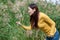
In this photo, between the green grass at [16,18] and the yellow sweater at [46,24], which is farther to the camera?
the green grass at [16,18]

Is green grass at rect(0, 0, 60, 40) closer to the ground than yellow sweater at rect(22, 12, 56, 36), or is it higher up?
closer to the ground

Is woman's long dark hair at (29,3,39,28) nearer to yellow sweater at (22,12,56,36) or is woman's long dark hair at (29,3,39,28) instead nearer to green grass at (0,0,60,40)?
yellow sweater at (22,12,56,36)

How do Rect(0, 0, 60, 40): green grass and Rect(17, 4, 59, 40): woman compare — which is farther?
Rect(0, 0, 60, 40): green grass

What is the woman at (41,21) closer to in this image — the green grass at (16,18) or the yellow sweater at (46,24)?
the yellow sweater at (46,24)

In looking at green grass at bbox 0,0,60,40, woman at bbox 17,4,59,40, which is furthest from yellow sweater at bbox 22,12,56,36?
green grass at bbox 0,0,60,40

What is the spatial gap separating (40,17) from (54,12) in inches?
119

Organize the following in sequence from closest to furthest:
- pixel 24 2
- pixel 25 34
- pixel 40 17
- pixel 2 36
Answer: pixel 40 17 → pixel 2 36 → pixel 25 34 → pixel 24 2

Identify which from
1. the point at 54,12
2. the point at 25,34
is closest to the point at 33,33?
the point at 25,34

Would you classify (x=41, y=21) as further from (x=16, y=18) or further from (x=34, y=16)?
(x=16, y=18)

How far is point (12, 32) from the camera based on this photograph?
768 centimetres

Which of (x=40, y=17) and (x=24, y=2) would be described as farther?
(x=24, y=2)

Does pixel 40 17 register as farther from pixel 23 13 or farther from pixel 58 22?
pixel 58 22

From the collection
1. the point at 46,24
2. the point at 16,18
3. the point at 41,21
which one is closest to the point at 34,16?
the point at 41,21

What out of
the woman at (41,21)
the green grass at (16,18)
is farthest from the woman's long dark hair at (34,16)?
the green grass at (16,18)
